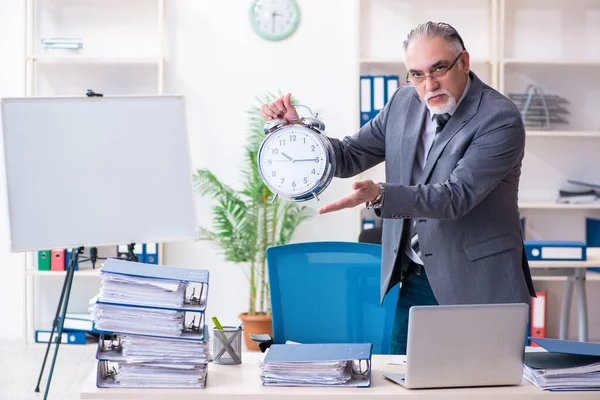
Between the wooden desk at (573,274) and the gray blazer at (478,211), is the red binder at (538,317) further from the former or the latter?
the gray blazer at (478,211)

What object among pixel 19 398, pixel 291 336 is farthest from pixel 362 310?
pixel 19 398

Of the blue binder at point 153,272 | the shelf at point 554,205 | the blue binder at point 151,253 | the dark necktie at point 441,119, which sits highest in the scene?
the dark necktie at point 441,119

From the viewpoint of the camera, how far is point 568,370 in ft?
5.81

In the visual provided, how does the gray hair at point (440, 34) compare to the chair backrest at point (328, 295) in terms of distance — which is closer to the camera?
the gray hair at point (440, 34)

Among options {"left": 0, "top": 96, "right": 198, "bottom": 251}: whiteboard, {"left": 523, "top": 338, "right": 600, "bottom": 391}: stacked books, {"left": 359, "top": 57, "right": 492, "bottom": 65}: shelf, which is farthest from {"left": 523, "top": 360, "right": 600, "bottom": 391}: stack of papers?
{"left": 359, "top": 57, "right": 492, "bottom": 65}: shelf

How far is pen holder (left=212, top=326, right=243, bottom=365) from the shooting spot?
201 cm

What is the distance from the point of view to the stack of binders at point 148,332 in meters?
1.77

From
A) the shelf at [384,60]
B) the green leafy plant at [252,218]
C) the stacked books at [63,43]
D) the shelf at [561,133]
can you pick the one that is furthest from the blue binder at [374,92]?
the stacked books at [63,43]

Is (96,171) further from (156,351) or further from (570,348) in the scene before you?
(570,348)

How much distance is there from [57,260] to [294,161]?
11.3 ft

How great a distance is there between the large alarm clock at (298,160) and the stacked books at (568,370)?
625mm

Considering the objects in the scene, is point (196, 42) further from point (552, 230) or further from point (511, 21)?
point (552, 230)

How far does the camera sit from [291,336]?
254cm

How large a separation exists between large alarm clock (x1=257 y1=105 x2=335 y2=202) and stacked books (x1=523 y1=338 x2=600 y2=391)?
62cm
